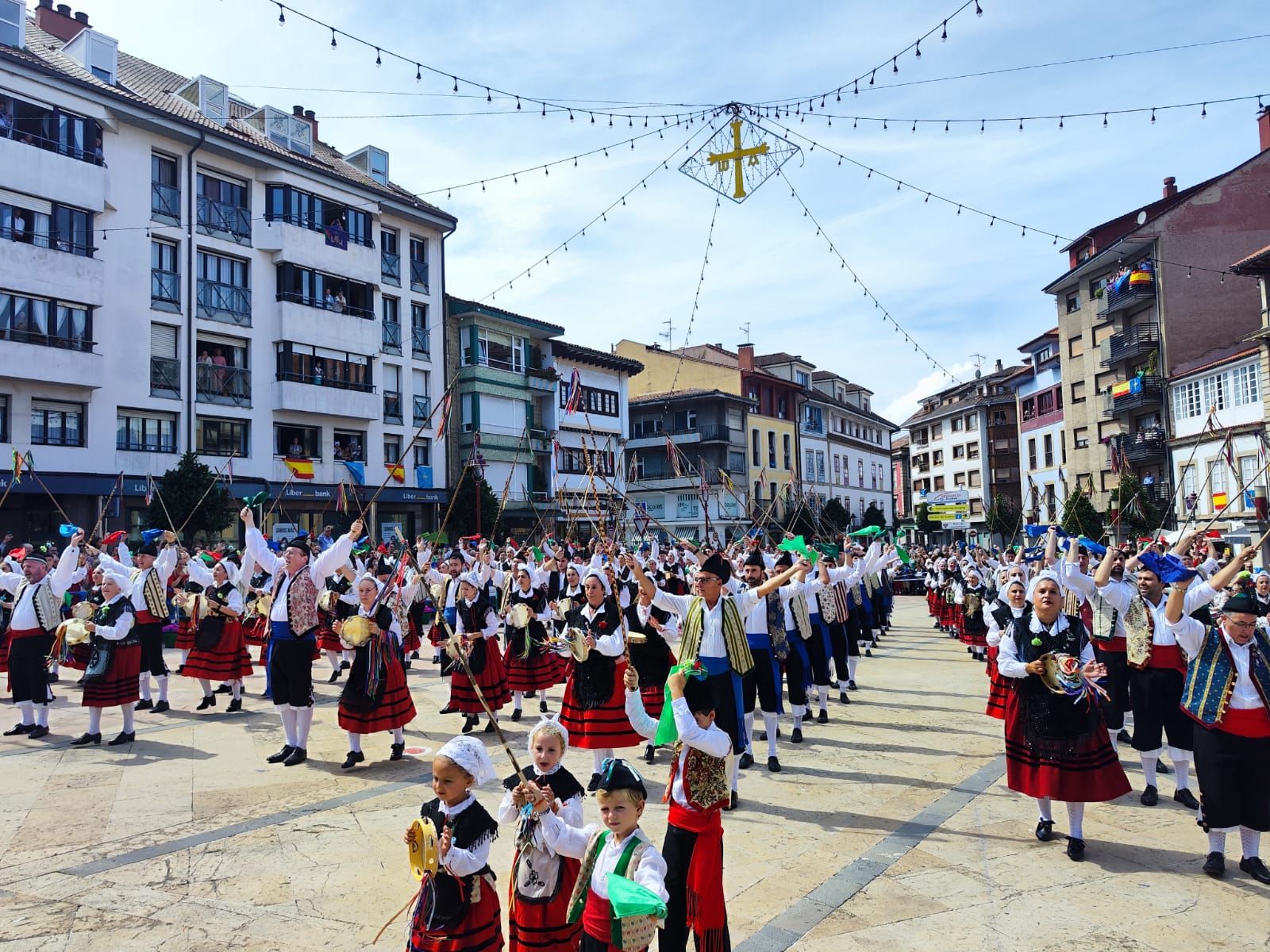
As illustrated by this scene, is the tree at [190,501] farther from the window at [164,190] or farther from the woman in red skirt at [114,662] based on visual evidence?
the woman in red skirt at [114,662]

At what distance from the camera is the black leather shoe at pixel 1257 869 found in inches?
219

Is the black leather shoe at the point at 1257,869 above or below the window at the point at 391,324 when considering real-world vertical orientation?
below

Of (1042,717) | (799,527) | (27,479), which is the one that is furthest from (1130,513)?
(27,479)

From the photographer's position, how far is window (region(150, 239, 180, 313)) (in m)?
26.9

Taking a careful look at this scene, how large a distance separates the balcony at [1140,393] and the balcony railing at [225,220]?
34.6 m

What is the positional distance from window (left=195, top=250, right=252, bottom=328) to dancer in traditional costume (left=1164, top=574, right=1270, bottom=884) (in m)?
28.9

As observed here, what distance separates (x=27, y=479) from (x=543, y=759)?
24.5m

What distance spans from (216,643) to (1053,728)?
1001cm

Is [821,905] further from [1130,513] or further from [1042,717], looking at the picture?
[1130,513]

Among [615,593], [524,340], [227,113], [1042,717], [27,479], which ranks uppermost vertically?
[227,113]

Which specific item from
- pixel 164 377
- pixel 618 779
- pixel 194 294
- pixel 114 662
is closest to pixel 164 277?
pixel 194 294

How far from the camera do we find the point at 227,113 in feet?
105

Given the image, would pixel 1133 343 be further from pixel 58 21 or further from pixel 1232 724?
pixel 58 21

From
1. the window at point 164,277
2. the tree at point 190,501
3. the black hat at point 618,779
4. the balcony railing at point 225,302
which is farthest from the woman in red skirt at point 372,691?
the balcony railing at point 225,302
